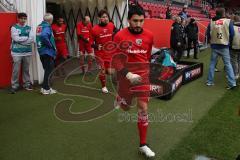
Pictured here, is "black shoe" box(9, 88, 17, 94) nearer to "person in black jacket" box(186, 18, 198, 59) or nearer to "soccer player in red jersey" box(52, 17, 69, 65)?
"soccer player in red jersey" box(52, 17, 69, 65)

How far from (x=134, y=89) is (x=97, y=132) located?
1.32 metres

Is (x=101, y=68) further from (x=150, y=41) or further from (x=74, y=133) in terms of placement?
(x=150, y=41)

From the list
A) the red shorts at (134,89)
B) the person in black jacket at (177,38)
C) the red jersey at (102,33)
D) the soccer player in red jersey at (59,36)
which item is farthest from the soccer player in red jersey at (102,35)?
the person in black jacket at (177,38)

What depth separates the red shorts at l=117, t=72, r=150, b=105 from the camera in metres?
4.08

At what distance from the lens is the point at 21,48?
24.7 feet

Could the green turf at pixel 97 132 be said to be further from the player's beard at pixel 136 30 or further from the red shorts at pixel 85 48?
the red shorts at pixel 85 48

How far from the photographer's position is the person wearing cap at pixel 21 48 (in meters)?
7.33

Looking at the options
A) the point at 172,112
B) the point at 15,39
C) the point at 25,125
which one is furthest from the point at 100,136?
the point at 15,39

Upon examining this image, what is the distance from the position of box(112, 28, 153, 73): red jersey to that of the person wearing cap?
3.92m

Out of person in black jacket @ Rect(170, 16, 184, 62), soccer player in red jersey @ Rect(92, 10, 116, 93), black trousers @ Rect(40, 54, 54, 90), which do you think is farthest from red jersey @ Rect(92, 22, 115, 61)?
person in black jacket @ Rect(170, 16, 184, 62)

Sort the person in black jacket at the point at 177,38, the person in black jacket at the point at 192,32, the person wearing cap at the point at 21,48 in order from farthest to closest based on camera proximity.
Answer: the person in black jacket at the point at 192,32
the person in black jacket at the point at 177,38
the person wearing cap at the point at 21,48

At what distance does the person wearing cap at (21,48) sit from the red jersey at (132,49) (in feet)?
12.9

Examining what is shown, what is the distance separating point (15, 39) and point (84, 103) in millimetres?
2184

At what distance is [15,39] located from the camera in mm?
7332
